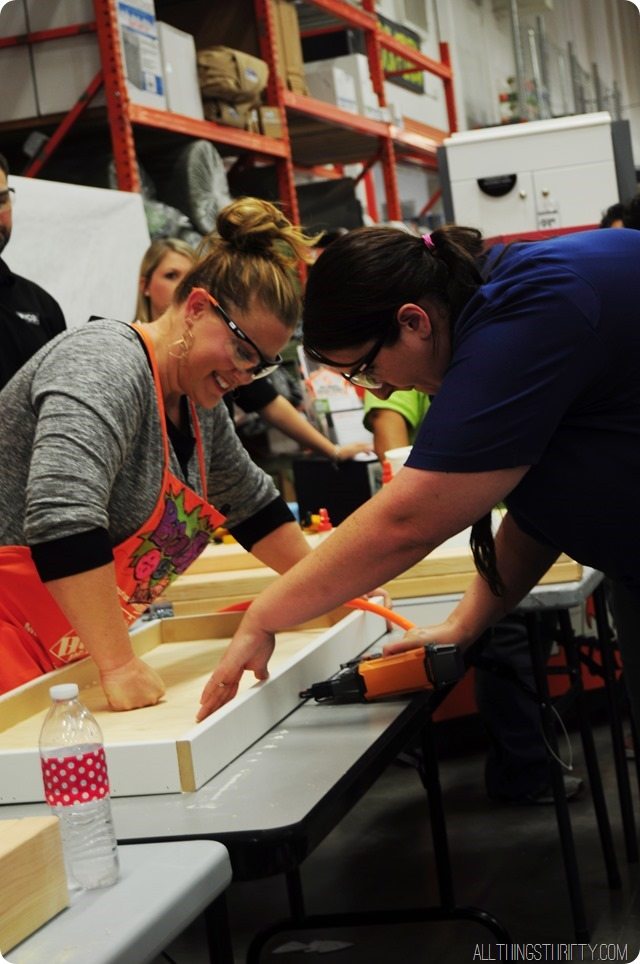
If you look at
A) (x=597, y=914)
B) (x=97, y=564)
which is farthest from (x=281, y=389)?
(x=97, y=564)

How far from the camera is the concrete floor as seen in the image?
2.88 m

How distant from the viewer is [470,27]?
476 inches

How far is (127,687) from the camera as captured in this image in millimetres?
1807

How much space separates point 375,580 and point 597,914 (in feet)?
5.55

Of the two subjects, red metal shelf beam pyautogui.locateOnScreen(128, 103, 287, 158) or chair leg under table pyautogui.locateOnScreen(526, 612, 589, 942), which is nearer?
chair leg under table pyautogui.locateOnScreen(526, 612, 589, 942)

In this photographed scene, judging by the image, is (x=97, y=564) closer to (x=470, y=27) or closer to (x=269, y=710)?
(x=269, y=710)

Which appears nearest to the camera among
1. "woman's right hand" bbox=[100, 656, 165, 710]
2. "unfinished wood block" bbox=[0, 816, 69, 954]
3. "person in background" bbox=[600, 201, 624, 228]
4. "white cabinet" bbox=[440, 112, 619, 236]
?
"unfinished wood block" bbox=[0, 816, 69, 954]

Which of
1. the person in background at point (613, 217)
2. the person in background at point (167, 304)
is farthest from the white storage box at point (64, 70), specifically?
the person in background at point (613, 217)

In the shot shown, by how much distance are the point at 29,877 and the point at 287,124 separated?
5714 millimetres

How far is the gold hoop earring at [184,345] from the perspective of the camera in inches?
79.3

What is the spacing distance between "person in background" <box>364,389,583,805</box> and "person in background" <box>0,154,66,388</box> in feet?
3.25

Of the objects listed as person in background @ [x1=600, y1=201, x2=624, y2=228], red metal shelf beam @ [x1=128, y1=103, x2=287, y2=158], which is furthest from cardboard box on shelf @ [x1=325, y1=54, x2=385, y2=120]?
person in background @ [x1=600, y1=201, x2=624, y2=228]

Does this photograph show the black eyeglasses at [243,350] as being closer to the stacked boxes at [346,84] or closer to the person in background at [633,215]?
the person in background at [633,215]

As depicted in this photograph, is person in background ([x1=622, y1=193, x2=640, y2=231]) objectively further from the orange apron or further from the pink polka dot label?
the pink polka dot label
